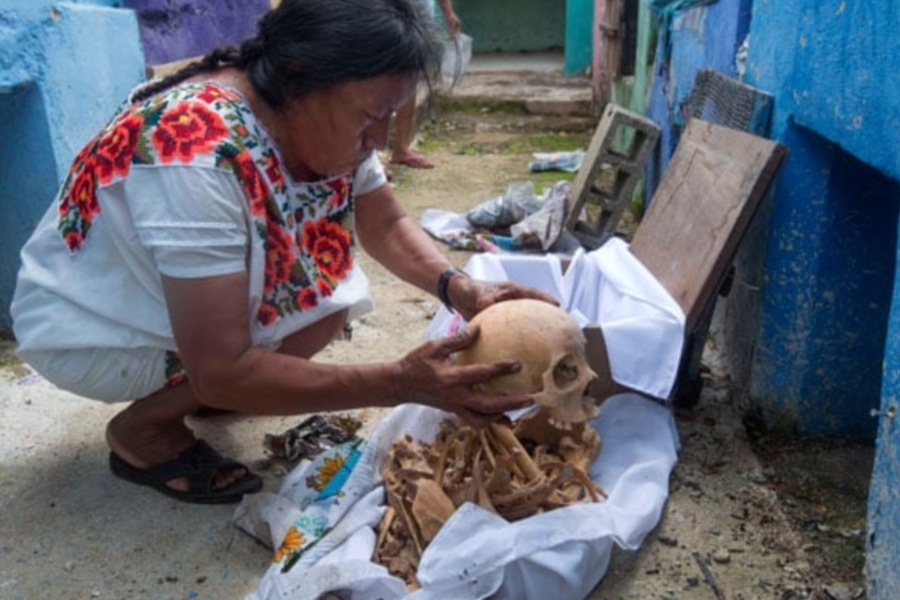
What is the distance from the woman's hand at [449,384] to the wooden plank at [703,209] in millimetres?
1001

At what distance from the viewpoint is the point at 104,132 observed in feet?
6.82

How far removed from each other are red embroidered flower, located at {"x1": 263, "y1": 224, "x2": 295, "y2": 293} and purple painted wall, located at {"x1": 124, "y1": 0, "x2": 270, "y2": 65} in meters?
2.17

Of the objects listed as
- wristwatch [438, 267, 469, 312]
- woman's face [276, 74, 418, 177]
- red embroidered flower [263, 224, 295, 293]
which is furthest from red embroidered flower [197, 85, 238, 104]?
wristwatch [438, 267, 469, 312]

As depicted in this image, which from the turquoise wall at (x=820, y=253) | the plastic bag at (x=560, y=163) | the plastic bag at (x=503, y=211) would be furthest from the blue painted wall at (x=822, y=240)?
the plastic bag at (x=560, y=163)

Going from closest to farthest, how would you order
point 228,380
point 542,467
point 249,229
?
1. point 228,380
2. point 249,229
3. point 542,467

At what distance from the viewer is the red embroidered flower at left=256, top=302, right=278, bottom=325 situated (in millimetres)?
2148

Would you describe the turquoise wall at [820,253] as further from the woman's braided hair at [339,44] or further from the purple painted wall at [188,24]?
the purple painted wall at [188,24]

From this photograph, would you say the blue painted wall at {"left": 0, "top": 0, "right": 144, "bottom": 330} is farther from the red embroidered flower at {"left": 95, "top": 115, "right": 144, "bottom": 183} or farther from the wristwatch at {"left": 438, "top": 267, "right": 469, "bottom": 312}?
the wristwatch at {"left": 438, "top": 267, "right": 469, "bottom": 312}

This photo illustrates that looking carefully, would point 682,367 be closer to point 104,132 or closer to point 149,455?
point 149,455

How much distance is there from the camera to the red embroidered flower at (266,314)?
215 centimetres

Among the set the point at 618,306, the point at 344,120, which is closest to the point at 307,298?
the point at 344,120

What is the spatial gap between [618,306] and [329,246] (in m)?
0.99

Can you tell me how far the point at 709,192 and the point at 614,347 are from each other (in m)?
0.71

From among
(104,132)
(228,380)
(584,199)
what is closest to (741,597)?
(228,380)
